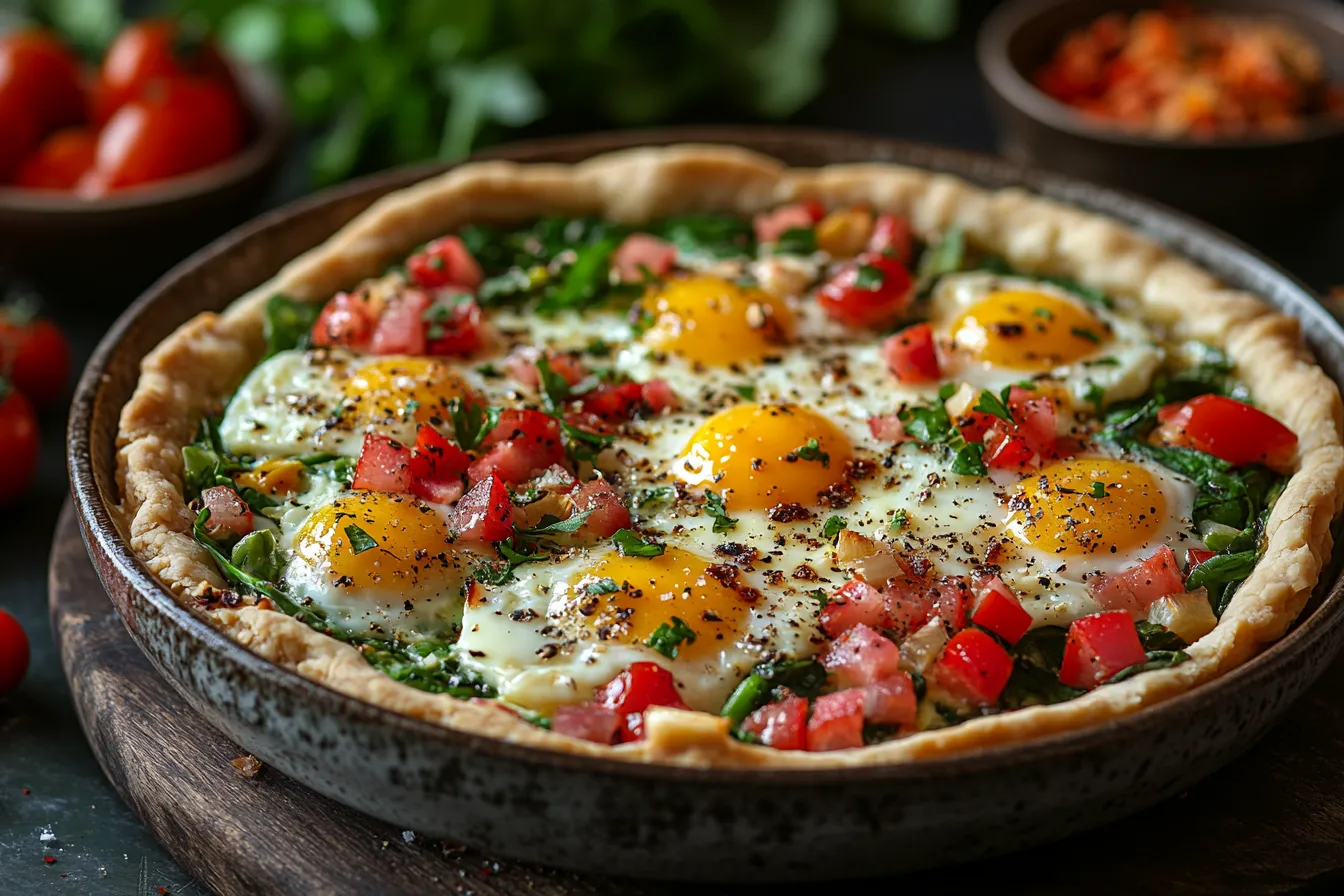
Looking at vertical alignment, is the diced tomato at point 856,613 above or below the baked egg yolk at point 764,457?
below

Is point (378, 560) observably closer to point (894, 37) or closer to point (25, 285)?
point (25, 285)

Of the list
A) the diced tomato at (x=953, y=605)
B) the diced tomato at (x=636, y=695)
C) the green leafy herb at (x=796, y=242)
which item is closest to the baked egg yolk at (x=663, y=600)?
the diced tomato at (x=636, y=695)

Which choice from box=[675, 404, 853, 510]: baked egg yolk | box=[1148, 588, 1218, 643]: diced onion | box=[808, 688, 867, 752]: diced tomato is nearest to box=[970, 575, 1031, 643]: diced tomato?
box=[1148, 588, 1218, 643]: diced onion

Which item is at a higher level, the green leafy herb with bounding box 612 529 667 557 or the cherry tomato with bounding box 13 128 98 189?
the cherry tomato with bounding box 13 128 98 189

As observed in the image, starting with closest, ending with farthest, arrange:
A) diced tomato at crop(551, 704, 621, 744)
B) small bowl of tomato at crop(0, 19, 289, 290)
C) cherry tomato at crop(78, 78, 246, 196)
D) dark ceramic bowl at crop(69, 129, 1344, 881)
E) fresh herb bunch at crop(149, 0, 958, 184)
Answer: dark ceramic bowl at crop(69, 129, 1344, 881) → diced tomato at crop(551, 704, 621, 744) → small bowl of tomato at crop(0, 19, 289, 290) → cherry tomato at crop(78, 78, 246, 196) → fresh herb bunch at crop(149, 0, 958, 184)

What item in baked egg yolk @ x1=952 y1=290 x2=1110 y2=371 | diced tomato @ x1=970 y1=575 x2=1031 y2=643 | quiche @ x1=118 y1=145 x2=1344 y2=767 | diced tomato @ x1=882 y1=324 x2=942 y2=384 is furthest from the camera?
baked egg yolk @ x1=952 y1=290 x2=1110 y2=371

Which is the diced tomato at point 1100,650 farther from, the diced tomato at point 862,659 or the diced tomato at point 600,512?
the diced tomato at point 600,512

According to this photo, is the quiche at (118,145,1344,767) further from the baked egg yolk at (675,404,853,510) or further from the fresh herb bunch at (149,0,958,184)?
the fresh herb bunch at (149,0,958,184)

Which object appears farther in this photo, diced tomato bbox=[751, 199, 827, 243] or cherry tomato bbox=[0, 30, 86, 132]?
cherry tomato bbox=[0, 30, 86, 132]
